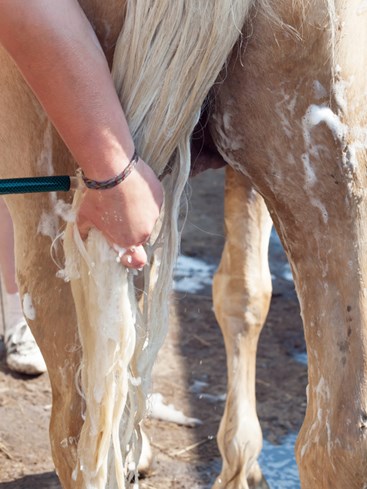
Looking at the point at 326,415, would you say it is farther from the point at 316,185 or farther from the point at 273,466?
the point at 273,466

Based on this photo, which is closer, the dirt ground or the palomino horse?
the palomino horse

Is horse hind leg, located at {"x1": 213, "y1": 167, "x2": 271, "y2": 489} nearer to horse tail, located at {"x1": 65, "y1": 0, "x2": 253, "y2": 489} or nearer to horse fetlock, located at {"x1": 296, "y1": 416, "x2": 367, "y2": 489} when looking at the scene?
horse tail, located at {"x1": 65, "y1": 0, "x2": 253, "y2": 489}

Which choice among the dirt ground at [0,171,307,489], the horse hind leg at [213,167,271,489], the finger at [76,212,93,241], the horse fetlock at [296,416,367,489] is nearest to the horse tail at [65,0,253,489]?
the finger at [76,212,93,241]

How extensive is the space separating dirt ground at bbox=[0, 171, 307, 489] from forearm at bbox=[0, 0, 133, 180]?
0.72m

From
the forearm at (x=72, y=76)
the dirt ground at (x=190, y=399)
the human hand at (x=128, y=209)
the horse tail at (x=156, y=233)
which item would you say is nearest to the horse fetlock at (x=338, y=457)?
the horse tail at (x=156, y=233)

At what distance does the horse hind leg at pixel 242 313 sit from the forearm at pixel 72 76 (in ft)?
3.19

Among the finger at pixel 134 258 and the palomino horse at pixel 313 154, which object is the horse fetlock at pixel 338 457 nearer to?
the palomino horse at pixel 313 154

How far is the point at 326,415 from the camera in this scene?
1.58 meters

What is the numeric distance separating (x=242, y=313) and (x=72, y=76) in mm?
1278

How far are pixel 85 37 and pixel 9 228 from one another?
1.41 m

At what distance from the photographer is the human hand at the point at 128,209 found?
1.53 metres

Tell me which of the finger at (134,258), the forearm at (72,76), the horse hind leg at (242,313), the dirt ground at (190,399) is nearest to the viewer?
the forearm at (72,76)

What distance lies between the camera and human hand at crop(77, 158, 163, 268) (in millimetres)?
1534

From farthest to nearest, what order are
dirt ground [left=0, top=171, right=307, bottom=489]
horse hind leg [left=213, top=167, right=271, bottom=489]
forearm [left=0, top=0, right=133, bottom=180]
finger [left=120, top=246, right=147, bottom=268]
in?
dirt ground [left=0, top=171, right=307, bottom=489], horse hind leg [left=213, top=167, right=271, bottom=489], finger [left=120, top=246, right=147, bottom=268], forearm [left=0, top=0, right=133, bottom=180]
